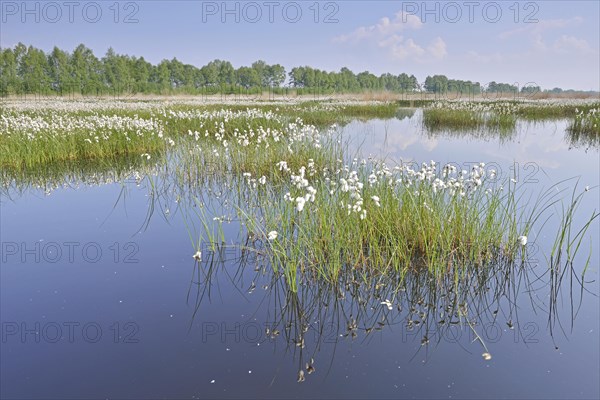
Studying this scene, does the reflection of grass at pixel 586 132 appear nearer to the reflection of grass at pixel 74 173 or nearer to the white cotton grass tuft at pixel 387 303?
the white cotton grass tuft at pixel 387 303

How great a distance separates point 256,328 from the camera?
3.81 m

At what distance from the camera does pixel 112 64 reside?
73375mm

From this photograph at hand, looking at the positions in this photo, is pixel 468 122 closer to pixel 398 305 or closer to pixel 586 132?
pixel 586 132

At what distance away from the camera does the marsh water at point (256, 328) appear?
3.04 meters

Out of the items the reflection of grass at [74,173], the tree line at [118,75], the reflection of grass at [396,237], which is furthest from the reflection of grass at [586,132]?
the tree line at [118,75]

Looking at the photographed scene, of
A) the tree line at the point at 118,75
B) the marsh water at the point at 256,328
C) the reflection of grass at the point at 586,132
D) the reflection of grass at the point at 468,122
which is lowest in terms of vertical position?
the marsh water at the point at 256,328

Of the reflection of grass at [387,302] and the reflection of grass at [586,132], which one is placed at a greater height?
the reflection of grass at [586,132]

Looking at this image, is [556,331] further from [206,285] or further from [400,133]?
[400,133]

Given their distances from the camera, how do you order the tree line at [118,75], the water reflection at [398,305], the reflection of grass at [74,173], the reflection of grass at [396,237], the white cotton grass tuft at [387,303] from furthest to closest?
the tree line at [118,75]
the reflection of grass at [74,173]
the reflection of grass at [396,237]
the white cotton grass tuft at [387,303]
the water reflection at [398,305]

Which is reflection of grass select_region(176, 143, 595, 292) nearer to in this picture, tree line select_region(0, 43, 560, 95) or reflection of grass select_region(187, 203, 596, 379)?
reflection of grass select_region(187, 203, 596, 379)

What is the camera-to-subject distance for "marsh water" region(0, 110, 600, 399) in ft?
9.99

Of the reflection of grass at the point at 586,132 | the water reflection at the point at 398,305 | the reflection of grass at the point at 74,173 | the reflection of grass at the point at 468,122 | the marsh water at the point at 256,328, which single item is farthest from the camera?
the reflection of grass at the point at 468,122

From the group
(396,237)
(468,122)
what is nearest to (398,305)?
(396,237)

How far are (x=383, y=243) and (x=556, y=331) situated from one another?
2.28m
